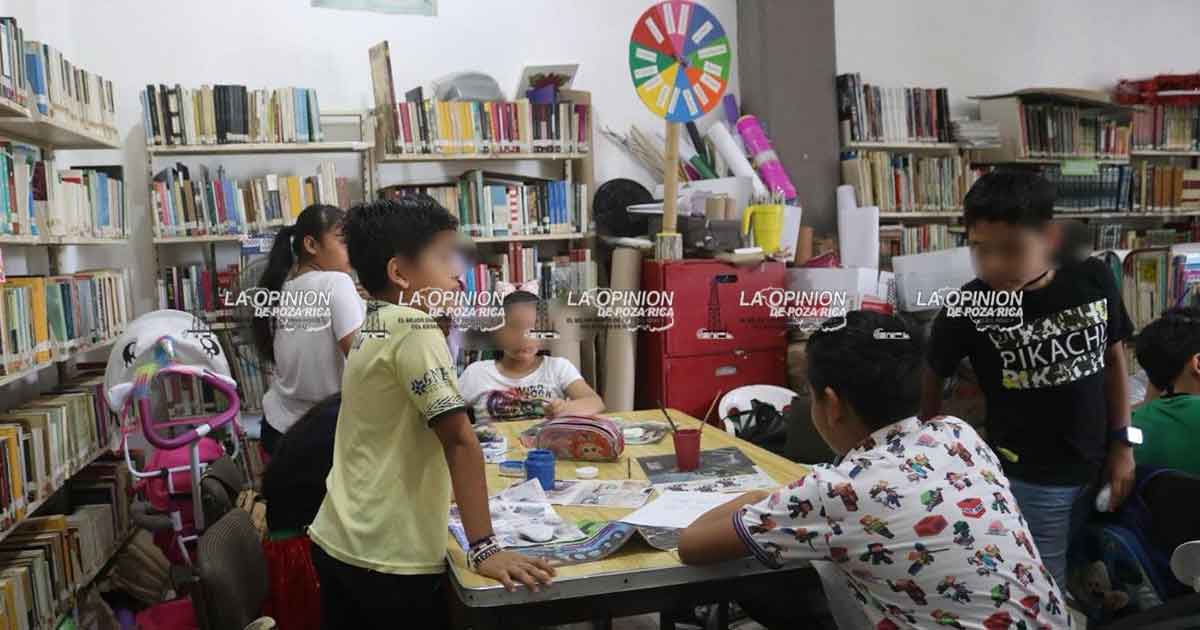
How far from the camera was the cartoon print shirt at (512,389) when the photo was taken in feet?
9.66

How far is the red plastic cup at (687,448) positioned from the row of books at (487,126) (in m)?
2.47

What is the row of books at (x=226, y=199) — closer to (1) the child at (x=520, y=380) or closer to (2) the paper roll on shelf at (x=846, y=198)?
(1) the child at (x=520, y=380)

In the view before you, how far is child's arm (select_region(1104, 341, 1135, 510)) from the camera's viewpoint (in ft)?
6.57

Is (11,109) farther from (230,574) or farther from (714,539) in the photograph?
(714,539)

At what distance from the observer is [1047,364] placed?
76.6 inches

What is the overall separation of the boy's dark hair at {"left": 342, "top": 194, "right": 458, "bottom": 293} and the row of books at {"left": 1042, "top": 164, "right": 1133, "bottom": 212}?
4.71 metres

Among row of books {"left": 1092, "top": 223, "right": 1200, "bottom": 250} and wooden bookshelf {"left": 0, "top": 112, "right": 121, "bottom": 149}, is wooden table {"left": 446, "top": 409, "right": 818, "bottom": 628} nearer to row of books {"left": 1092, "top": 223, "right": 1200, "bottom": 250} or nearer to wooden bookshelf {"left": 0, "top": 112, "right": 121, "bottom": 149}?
wooden bookshelf {"left": 0, "top": 112, "right": 121, "bottom": 149}

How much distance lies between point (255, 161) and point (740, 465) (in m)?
3.05

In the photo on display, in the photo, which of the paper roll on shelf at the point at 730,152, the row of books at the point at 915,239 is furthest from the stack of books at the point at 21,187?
the row of books at the point at 915,239

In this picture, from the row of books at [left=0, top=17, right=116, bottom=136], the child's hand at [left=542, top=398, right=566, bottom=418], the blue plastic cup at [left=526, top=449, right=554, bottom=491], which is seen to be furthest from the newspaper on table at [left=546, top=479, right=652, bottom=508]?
the row of books at [left=0, top=17, right=116, bottom=136]

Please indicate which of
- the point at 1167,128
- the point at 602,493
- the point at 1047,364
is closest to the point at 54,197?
the point at 602,493

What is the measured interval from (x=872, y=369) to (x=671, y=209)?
2.69 meters

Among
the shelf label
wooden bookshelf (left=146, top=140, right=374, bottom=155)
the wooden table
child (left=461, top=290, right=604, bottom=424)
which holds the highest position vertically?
wooden bookshelf (left=146, top=140, right=374, bottom=155)

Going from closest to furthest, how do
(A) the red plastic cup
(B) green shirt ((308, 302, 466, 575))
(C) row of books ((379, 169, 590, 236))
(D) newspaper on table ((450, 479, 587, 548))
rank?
(B) green shirt ((308, 302, 466, 575)) → (D) newspaper on table ((450, 479, 587, 548)) → (A) the red plastic cup → (C) row of books ((379, 169, 590, 236))
